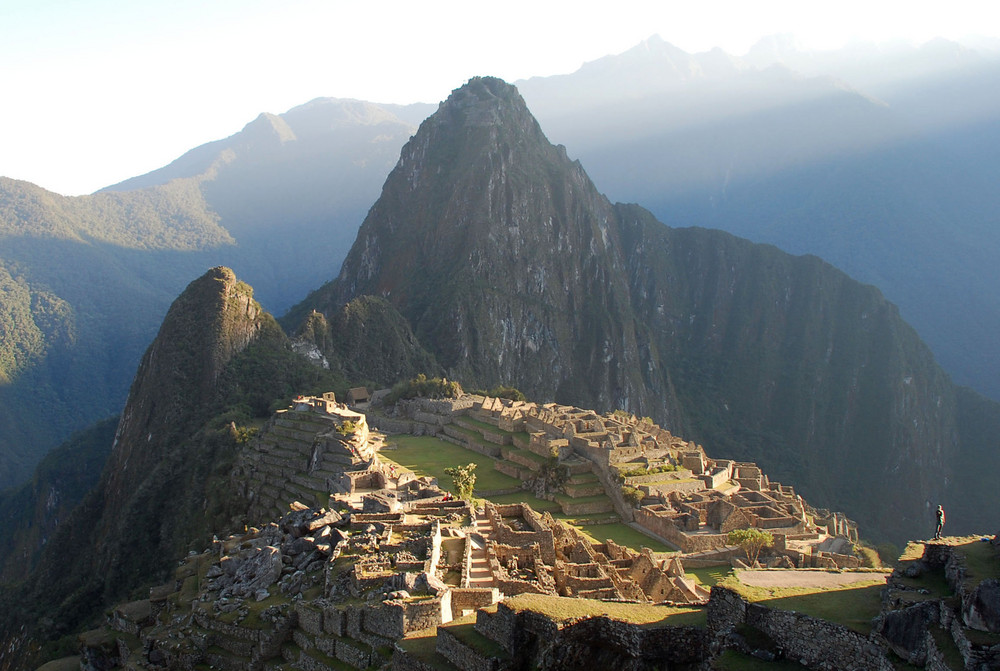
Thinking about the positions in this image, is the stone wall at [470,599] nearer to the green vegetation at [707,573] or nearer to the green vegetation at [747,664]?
the green vegetation at [747,664]

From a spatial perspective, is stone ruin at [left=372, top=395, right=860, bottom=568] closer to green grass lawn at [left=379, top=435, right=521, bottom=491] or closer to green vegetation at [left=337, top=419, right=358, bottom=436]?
green grass lawn at [left=379, top=435, right=521, bottom=491]

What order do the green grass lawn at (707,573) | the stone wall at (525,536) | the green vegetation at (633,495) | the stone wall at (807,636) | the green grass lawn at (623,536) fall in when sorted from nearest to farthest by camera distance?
the stone wall at (807,636) → the stone wall at (525,536) → the green grass lawn at (707,573) → the green grass lawn at (623,536) → the green vegetation at (633,495)

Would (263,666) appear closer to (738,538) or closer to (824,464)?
(738,538)

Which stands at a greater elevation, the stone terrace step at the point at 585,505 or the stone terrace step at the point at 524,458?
the stone terrace step at the point at 524,458

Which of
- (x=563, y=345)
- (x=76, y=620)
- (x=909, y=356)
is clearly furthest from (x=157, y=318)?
(x=909, y=356)

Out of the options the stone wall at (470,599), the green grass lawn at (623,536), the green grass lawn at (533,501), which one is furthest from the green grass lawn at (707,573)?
the stone wall at (470,599)

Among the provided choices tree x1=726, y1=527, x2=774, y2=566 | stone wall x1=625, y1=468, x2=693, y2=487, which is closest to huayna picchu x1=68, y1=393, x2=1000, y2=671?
tree x1=726, y1=527, x2=774, y2=566

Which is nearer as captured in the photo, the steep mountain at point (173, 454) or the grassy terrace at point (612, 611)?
the grassy terrace at point (612, 611)
